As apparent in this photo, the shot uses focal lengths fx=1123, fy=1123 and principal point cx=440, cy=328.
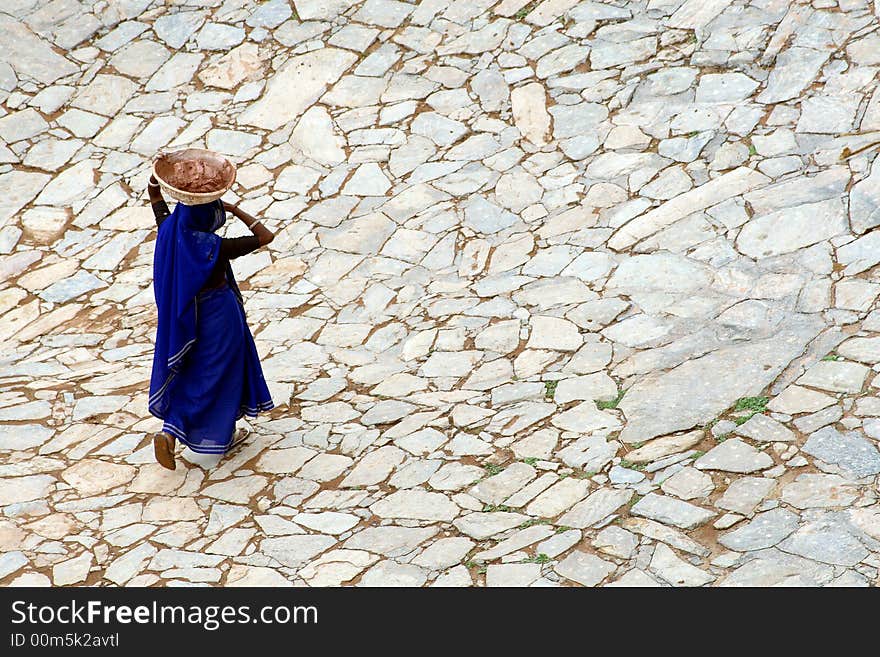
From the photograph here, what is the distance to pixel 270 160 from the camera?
8.78 metres

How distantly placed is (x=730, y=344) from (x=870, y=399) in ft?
2.83

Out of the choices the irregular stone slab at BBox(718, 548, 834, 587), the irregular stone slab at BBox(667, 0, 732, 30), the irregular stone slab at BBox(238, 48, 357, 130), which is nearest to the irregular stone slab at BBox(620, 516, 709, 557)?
the irregular stone slab at BBox(718, 548, 834, 587)

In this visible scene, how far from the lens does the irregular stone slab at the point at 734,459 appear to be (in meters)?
5.02

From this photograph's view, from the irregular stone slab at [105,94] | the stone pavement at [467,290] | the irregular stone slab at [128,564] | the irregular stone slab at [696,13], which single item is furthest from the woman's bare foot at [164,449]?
the irregular stone slab at [696,13]

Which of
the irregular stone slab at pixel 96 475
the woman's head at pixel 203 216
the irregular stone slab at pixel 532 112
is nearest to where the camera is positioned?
the woman's head at pixel 203 216

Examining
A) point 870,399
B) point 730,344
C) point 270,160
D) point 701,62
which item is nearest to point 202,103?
point 270,160

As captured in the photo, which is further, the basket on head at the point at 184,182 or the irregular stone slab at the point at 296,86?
the irregular stone slab at the point at 296,86

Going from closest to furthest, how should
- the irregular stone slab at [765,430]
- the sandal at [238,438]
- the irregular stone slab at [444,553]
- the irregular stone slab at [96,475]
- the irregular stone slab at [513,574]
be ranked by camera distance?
the irregular stone slab at [513,574]
the irregular stone slab at [444,553]
the irregular stone slab at [765,430]
the irregular stone slab at [96,475]
the sandal at [238,438]

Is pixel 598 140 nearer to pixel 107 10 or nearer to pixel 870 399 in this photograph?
pixel 870 399

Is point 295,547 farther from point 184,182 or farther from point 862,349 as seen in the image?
point 862,349

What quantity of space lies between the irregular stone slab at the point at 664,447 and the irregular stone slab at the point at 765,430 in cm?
20

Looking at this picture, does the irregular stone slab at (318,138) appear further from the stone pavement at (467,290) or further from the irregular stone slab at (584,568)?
the irregular stone slab at (584,568)

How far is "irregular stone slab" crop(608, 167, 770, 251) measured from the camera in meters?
7.07

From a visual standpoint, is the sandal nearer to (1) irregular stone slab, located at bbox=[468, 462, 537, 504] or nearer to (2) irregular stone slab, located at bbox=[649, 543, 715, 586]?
(1) irregular stone slab, located at bbox=[468, 462, 537, 504]
